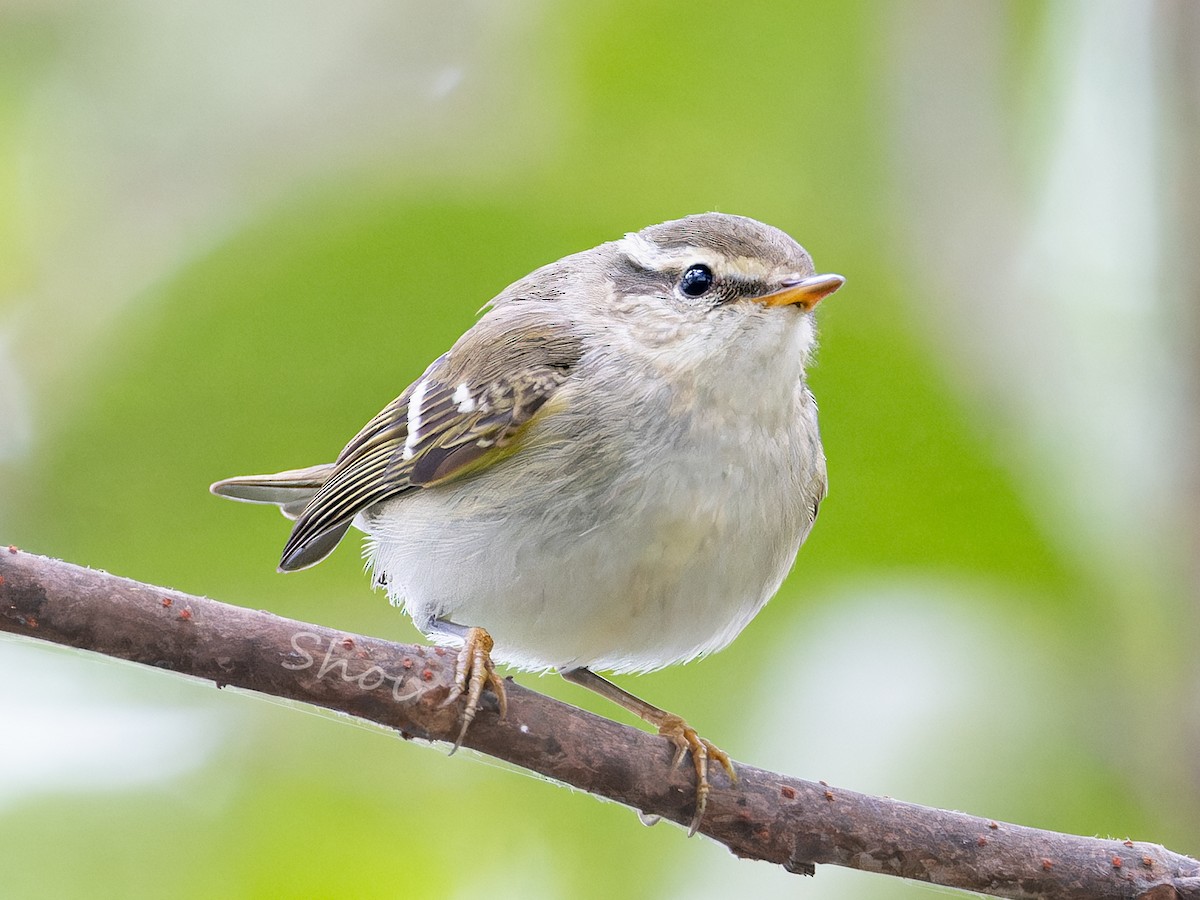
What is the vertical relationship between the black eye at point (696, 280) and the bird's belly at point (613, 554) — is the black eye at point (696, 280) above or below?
above

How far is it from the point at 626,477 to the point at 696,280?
0.39m

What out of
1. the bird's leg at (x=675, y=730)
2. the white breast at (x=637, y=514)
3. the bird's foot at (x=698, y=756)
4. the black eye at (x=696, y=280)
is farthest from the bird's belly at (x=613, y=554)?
the black eye at (x=696, y=280)

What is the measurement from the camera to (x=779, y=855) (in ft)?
6.58

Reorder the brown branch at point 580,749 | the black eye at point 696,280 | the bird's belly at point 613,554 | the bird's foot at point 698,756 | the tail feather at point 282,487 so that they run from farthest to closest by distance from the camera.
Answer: the tail feather at point 282,487, the black eye at point 696,280, the bird's belly at point 613,554, the bird's foot at point 698,756, the brown branch at point 580,749

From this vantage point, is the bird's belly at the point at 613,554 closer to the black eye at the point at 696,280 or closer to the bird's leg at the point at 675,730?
the bird's leg at the point at 675,730

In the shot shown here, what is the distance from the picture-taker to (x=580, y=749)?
6.25 feet

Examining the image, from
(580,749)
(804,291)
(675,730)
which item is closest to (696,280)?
(804,291)

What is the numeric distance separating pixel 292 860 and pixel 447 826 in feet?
0.90

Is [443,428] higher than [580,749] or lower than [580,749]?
higher

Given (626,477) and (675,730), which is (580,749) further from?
(626,477)

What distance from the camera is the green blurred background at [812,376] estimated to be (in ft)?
7.11

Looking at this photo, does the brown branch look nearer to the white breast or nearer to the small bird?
the small bird

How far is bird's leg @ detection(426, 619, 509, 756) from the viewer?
1863 mm

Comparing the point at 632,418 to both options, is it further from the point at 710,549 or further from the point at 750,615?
the point at 750,615
